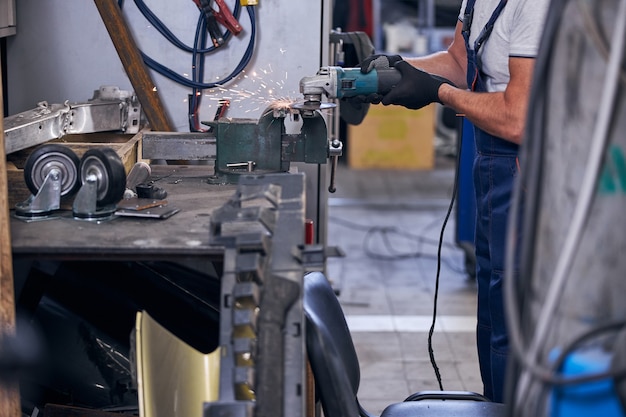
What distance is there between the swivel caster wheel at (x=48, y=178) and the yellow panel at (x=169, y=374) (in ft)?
1.16

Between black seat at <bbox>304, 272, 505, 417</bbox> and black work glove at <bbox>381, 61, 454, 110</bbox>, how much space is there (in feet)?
2.03

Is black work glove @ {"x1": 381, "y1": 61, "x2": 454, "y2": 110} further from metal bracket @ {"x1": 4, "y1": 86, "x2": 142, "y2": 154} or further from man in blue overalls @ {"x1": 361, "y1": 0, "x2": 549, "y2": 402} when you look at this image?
metal bracket @ {"x1": 4, "y1": 86, "x2": 142, "y2": 154}

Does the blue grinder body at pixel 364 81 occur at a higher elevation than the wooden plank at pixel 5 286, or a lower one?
higher

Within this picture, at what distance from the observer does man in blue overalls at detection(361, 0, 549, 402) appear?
222 cm

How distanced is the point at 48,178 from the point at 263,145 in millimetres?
631

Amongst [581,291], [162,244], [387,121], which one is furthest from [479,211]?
[387,121]

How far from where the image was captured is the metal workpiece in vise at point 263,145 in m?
2.31

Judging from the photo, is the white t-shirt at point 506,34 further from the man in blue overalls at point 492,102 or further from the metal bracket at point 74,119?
the metal bracket at point 74,119

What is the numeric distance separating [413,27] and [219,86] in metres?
5.24

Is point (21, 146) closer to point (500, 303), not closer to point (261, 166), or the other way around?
point (261, 166)

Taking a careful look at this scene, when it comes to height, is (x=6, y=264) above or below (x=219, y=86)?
below

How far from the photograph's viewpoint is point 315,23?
2898 millimetres

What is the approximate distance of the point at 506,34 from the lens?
90.8 inches

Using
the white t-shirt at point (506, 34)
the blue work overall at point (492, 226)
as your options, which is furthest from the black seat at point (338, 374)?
the white t-shirt at point (506, 34)
